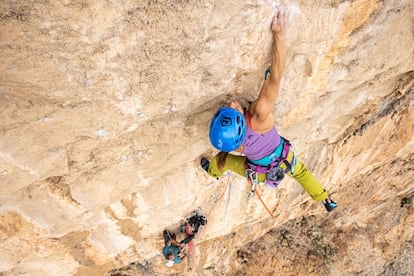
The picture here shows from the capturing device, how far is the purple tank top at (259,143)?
10.6 ft

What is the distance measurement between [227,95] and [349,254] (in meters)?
6.14

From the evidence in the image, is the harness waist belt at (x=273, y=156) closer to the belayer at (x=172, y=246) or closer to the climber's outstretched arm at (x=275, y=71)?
the climber's outstretched arm at (x=275, y=71)

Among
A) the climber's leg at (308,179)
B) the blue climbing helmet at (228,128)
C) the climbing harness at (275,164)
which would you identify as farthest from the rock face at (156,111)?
the climber's leg at (308,179)

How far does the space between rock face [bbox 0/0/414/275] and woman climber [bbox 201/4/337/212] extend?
12cm

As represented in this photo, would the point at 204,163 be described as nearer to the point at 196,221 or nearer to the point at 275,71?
the point at 196,221

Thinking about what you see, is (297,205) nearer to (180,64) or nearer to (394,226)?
(394,226)

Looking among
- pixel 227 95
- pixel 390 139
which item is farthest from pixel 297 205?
pixel 227 95

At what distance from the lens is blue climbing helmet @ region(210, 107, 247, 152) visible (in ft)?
9.24

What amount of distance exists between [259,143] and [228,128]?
625 mm

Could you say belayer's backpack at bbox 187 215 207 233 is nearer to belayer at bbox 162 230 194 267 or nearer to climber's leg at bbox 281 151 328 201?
belayer at bbox 162 230 194 267

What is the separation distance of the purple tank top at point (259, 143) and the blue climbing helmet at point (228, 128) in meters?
0.31

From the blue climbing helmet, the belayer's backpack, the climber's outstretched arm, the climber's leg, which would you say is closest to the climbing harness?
the climber's leg

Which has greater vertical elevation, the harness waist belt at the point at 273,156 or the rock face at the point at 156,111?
the rock face at the point at 156,111

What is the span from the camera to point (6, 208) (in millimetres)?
2990
